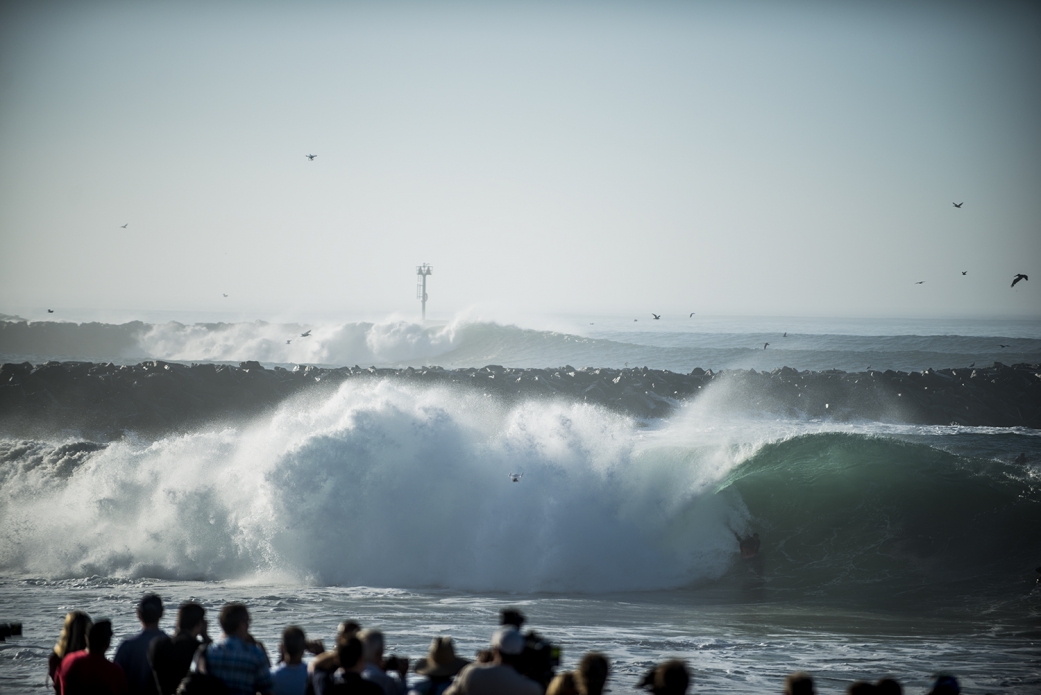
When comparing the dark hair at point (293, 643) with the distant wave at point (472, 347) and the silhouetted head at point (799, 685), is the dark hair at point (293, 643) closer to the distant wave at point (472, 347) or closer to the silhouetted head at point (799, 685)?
the silhouetted head at point (799, 685)

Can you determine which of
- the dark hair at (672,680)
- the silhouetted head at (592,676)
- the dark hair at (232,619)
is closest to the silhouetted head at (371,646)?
the dark hair at (232,619)

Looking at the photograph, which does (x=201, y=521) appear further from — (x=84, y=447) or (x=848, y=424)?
(x=848, y=424)

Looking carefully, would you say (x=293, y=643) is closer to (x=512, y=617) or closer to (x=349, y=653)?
(x=349, y=653)

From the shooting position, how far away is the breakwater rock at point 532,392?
2828cm

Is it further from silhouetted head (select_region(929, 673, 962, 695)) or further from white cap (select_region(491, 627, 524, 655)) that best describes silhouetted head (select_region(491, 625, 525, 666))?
silhouetted head (select_region(929, 673, 962, 695))

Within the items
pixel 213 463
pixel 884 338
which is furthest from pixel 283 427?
pixel 884 338

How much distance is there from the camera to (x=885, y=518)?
15867 mm

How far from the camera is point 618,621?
37.0ft

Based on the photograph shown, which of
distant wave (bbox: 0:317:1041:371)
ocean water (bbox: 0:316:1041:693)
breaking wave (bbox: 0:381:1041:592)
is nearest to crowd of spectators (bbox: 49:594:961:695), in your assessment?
ocean water (bbox: 0:316:1041:693)

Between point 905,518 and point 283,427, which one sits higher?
point 283,427

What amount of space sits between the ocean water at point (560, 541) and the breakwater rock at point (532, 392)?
752 centimetres

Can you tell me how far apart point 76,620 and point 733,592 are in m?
10.5

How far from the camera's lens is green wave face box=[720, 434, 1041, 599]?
13781 millimetres

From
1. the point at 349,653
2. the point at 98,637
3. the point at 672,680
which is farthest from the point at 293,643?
the point at 672,680
